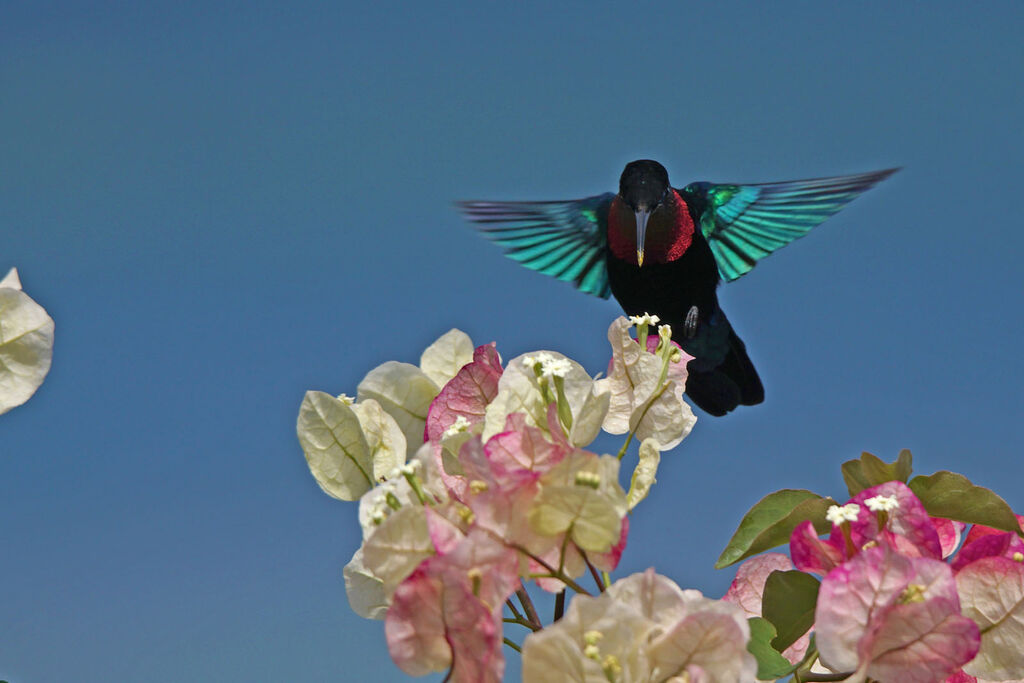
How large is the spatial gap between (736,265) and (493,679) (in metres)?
3.54

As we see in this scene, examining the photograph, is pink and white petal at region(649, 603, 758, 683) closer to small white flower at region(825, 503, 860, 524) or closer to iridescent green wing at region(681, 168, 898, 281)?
small white flower at region(825, 503, 860, 524)

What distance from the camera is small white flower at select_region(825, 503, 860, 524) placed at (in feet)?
2.77

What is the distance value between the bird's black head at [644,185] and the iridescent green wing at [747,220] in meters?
0.29

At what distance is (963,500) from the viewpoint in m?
0.95

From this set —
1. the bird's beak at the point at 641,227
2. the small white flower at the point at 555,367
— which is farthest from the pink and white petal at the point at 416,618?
the bird's beak at the point at 641,227

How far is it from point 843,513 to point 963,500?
178 millimetres

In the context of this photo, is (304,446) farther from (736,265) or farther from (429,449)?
(736,265)

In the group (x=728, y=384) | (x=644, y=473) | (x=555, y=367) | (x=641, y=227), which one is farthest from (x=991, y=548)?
(x=728, y=384)

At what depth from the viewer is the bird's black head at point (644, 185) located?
3.79 metres

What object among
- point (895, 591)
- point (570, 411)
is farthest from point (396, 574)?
point (895, 591)

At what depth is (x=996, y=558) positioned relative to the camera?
878 millimetres

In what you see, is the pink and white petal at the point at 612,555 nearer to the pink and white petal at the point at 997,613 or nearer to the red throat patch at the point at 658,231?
the pink and white petal at the point at 997,613

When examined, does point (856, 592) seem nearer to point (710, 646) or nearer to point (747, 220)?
point (710, 646)

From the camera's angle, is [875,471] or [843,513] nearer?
[843,513]
